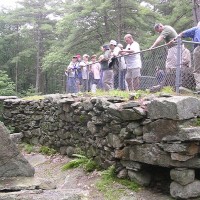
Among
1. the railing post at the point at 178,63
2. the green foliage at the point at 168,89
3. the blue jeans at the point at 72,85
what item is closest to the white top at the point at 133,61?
the green foliage at the point at 168,89

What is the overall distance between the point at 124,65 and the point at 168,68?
2.03 meters

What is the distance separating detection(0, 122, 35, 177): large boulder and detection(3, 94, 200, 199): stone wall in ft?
7.27

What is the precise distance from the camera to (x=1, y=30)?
35.0 meters

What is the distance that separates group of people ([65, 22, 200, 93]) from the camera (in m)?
7.75

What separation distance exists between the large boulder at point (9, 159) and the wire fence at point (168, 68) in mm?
3791

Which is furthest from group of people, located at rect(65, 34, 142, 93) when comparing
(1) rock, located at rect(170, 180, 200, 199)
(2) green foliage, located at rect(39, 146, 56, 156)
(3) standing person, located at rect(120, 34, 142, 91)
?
(1) rock, located at rect(170, 180, 200, 199)

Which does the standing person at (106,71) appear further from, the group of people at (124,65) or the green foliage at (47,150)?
the green foliage at (47,150)

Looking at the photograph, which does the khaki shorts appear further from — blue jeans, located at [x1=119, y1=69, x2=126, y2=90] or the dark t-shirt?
the dark t-shirt

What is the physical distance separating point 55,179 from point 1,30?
29555 millimetres

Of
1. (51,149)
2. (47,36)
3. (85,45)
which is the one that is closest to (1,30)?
(47,36)

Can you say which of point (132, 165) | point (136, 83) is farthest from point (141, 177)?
point (136, 83)

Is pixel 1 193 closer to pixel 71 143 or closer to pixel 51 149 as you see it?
pixel 71 143

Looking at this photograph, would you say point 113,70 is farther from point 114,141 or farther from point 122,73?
point 114,141

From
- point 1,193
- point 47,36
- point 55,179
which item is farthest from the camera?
point 47,36
